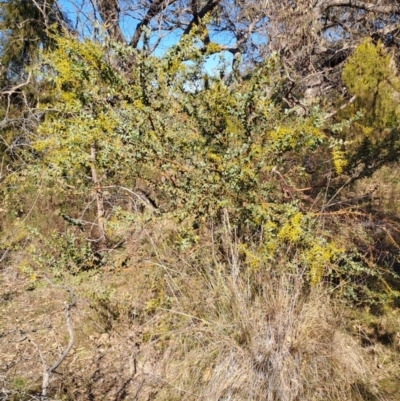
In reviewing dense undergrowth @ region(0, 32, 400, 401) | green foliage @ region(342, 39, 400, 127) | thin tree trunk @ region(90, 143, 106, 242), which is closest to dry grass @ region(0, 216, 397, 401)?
dense undergrowth @ region(0, 32, 400, 401)

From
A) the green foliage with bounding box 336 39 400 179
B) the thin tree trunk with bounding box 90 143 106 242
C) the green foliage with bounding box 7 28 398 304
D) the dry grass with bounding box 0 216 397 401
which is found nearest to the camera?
the dry grass with bounding box 0 216 397 401

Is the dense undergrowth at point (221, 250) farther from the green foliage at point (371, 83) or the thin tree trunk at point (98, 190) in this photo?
the green foliage at point (371, 83)

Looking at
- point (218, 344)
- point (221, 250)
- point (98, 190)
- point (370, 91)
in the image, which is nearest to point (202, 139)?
point (221, 250)

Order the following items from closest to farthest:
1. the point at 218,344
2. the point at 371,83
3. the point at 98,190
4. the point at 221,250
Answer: the point at 218,344, the point at 221,250, the point at 98,190, the point at 371,83

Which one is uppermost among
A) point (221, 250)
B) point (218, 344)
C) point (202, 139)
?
point (202, 139)

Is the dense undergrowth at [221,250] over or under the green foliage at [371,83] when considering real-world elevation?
under

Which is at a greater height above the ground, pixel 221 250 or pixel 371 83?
pixel 371 83

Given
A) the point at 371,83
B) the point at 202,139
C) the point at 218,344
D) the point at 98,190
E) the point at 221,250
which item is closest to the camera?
the point at 218,344

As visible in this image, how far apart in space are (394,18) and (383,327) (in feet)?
18.1

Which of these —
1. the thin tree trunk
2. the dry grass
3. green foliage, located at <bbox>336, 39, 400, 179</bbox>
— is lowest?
the dry grass

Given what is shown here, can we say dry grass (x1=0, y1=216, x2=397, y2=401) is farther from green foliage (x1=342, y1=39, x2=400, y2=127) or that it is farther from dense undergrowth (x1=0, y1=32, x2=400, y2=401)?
green foliage (x1=342, y1=39, x2=400, y2=127)

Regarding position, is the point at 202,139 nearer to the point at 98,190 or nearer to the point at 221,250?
the point at 221,250

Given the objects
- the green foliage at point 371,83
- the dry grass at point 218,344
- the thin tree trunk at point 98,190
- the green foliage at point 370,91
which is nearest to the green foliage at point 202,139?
the dry grass at point 218,344

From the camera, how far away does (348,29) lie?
6656 millimetres
